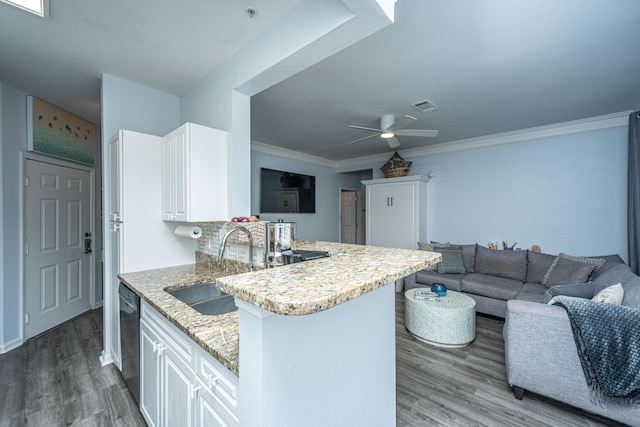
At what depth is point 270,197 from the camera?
4895 millimetres

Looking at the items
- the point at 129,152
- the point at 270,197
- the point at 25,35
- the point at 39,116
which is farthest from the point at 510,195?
the point at 39,116

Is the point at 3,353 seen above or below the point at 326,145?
below

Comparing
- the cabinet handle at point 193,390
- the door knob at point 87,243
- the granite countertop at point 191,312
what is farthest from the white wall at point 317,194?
the cabinet handle at point 193,390

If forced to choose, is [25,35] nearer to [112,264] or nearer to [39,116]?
[39,116]

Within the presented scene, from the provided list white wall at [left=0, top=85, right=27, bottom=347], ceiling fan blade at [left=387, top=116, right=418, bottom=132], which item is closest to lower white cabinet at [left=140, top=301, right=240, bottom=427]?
white wall at [left=0, top=85, right=27, bottom=347]

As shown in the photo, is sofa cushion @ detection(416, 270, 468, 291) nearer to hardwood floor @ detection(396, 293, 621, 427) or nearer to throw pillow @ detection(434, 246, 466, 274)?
throw pillow @ detection(434, 246, 466, 274)

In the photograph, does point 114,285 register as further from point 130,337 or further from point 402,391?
point 402,391

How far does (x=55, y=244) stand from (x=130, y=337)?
7.54ft

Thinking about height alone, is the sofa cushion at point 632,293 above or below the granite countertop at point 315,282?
below

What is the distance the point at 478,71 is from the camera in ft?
7.47

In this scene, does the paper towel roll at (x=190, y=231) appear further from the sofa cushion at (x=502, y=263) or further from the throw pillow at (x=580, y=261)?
the throw pillow at (x=580, y=261)

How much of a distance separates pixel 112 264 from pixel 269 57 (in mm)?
2130

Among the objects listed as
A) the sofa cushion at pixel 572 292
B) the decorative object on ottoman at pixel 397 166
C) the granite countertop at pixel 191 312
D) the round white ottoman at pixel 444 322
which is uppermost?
the decorative object on ottoman at pixel 397 166

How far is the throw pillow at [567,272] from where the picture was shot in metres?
2.88
